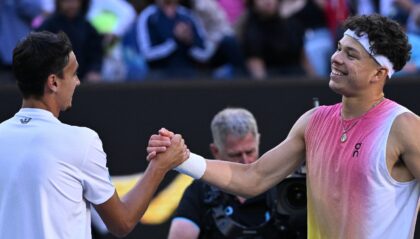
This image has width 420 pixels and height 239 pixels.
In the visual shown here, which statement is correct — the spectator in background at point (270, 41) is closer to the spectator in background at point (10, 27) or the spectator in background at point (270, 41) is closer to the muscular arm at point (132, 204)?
the spectator in background at point (10, 27)

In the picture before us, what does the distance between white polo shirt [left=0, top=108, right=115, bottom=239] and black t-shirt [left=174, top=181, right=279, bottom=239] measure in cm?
129

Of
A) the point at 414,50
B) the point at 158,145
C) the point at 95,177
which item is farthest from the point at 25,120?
the point at 414,50

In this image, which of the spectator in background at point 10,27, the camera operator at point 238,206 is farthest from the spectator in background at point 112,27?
the camera operator at point 238,206

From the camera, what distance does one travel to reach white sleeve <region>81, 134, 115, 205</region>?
4.16 metres

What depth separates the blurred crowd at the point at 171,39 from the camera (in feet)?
28.0

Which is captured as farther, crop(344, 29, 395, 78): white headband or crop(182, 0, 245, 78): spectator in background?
crop(182, 0, 245, 78): spectator in background

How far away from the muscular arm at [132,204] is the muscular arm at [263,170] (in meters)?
0.32

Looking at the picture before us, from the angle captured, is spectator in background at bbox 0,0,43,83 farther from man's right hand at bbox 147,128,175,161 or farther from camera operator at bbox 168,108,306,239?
man's right hand at bbox 147,128,175,161

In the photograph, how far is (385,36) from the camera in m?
4.41

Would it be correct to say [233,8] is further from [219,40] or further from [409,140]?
[409,140]

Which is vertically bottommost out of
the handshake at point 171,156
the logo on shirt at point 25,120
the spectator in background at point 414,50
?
the spectator in background at point 414,50

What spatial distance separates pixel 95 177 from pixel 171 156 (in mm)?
543

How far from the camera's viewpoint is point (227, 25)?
30.9 feet

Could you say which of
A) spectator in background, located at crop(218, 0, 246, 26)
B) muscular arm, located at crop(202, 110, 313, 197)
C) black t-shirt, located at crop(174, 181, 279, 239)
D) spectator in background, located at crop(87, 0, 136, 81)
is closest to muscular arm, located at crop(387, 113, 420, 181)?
muscular arm, located at crop(202, 110, 313, 197)
